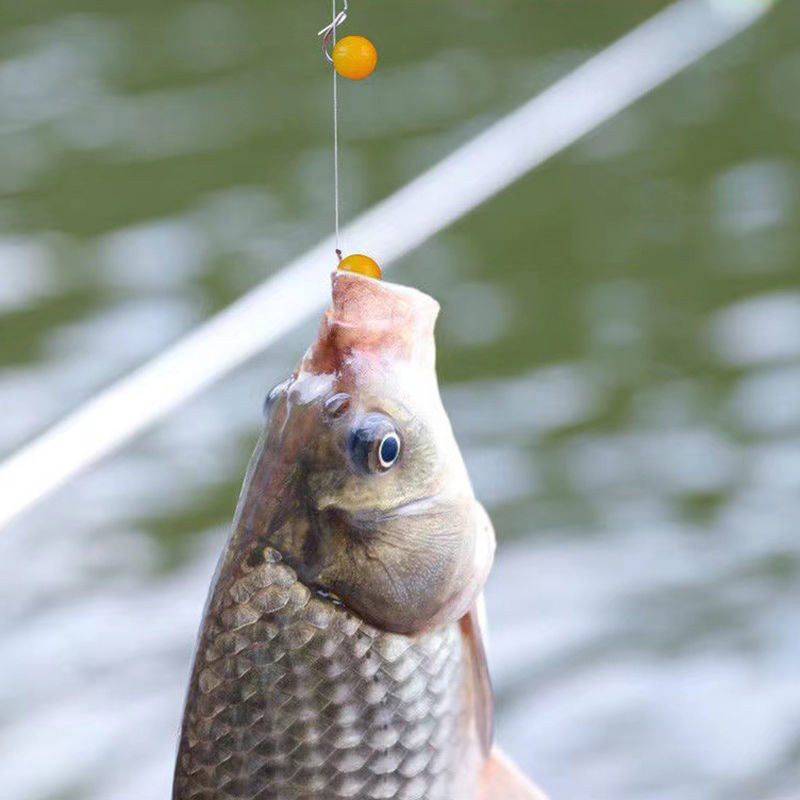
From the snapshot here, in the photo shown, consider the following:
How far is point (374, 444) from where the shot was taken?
144 cm

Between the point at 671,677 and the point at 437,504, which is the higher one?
the point at 671,677

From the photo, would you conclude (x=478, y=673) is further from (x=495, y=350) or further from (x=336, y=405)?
(x=495, y=350)

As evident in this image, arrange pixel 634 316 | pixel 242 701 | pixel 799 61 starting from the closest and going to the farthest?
pixel 242 701, pixel 634 316, pixel 799 61

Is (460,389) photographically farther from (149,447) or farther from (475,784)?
(475,784)

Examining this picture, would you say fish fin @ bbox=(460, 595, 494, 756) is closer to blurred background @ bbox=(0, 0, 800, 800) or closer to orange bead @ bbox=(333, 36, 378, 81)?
orange bead @ bbox=(333, 36, 378, 81)

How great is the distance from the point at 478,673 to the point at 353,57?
50cm

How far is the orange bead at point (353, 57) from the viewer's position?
1.44 meters

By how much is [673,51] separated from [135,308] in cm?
206

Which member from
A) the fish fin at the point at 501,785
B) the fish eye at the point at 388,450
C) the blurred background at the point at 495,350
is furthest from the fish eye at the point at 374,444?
the blurred background at the point at 495,350

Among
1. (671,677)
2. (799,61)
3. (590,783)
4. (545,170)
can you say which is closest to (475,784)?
(590,783)

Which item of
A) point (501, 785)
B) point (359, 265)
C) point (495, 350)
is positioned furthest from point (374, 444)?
point (495, 350)

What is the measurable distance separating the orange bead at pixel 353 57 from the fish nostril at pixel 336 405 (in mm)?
245

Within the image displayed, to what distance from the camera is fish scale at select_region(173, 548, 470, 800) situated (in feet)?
4.59

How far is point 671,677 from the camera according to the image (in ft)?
12.7
